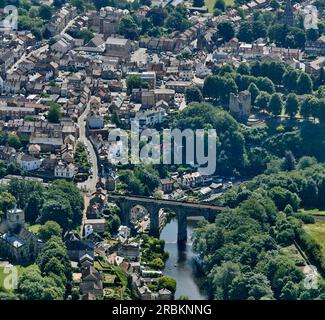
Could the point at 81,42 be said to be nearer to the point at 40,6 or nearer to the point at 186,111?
the point at 40,6

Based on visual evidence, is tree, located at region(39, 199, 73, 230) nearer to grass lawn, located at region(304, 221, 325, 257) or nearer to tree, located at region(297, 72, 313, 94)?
grass lawn, located at region(304, 221, 325, 257)

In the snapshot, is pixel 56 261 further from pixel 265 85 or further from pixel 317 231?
pixel 265 85

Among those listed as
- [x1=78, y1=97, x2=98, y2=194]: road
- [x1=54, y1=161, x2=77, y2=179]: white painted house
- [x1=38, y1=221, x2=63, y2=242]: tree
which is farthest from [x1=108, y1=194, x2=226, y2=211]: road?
[x1=38, y1=221, x2=63, y2=242]: tree
